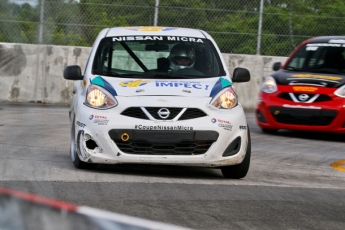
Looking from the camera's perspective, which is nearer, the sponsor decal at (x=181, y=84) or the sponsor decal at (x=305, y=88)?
the sponsor decal at (x=181, y=84)

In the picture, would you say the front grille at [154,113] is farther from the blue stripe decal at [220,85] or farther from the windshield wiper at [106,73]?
the windshield wiper at [106,73]

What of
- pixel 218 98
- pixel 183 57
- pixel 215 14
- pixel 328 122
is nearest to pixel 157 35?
pixel 183 57

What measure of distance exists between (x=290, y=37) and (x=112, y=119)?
A: 36.6ft

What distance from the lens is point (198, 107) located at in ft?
25.7

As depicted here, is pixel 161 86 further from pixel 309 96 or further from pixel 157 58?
pixel 309 96

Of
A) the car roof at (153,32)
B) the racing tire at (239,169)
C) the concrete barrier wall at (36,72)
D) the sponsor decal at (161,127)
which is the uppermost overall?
the car roof at (153,32)

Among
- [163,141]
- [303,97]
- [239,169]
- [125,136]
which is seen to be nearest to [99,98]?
[125,136]

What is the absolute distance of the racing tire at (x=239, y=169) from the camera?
8047 millimetres

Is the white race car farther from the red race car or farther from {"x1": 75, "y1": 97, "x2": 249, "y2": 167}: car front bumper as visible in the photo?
the red race car

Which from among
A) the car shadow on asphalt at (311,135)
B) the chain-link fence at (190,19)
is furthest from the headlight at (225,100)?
the chain-link fence at (190,19)

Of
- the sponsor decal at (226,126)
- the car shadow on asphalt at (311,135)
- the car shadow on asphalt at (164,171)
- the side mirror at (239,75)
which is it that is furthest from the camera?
the car shadow on asphalt at (311,135)

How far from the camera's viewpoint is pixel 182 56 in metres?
8.92

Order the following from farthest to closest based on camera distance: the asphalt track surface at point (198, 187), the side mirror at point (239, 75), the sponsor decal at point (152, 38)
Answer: the sponsor decal at point (152, 38) < the side mirror at point (239, 75) < the asphalt track surface at point (198, 187)

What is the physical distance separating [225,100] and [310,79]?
496 cm
